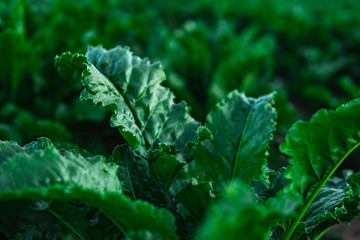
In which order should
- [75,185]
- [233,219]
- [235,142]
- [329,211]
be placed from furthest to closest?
[235,142]
[329,211]
[75,185]
[233,219]

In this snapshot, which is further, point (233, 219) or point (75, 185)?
point (75, 185)

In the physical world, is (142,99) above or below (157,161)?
above

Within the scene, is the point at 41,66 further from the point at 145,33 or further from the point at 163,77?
the point at 163,77

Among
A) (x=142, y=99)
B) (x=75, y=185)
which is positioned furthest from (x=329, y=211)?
(x=75, y=185)

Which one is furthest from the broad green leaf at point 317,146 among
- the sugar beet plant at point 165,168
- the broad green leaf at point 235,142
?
the broad green leaf at point 235,142

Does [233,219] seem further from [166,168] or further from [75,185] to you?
[166,168]

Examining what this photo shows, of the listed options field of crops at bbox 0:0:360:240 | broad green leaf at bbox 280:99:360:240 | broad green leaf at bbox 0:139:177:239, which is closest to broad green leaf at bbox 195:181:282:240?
field of crops at bbox 0:0:360:240

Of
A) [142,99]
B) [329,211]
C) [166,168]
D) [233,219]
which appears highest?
[142,99]
